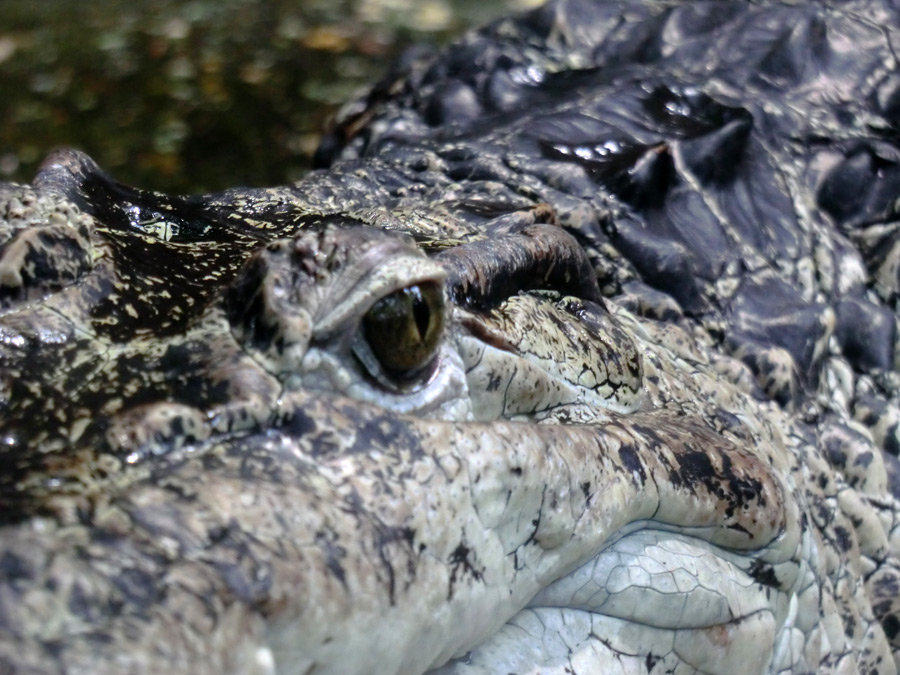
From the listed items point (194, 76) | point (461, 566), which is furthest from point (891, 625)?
point (194, 76)

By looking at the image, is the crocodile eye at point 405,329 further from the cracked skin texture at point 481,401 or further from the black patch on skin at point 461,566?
the black patch on skin at point 461,566

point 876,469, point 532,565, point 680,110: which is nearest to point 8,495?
point 532,565

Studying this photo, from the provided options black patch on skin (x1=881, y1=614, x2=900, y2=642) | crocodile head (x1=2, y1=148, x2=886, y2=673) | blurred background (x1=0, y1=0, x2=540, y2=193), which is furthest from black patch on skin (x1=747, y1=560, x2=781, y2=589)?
blurred background (x1=0, y1=0, x2=540, y2=193)

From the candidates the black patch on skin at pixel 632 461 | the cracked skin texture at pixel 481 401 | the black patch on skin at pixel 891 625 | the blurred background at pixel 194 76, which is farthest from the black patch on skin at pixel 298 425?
the blurred background at pixel 194 76

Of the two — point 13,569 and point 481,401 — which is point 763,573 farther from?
point 13,569

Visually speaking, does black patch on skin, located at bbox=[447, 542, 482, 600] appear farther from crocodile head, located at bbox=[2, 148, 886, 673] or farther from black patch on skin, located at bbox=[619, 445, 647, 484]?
black patch on skin, located at bbox=[619, 445, 647, 484]

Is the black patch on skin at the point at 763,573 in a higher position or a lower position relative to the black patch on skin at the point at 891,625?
higher
